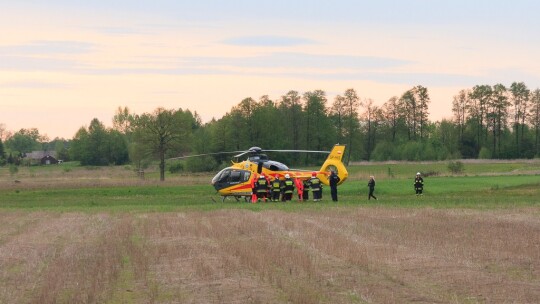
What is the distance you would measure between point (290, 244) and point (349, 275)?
482 centimetres

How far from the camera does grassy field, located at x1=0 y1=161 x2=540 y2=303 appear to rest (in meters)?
12.4

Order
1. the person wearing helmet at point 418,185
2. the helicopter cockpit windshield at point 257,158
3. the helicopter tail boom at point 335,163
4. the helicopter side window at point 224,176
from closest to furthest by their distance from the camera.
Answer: the helicopter tail boom at point 335,163 < the helicopter cockpit windshield at point 257,158 < the helicopter side window at point 224,176 < the person wearing helmet at point 418,185

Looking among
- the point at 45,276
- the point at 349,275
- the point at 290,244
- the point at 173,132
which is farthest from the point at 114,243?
the point at 173,132

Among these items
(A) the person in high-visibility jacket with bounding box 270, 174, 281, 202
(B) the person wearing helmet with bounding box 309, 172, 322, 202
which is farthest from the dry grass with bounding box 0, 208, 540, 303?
(A) the person in high-visibility jacket with bounding box 270, 174, 281, 202

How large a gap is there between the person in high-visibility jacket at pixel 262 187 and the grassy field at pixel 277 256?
10.3 meters

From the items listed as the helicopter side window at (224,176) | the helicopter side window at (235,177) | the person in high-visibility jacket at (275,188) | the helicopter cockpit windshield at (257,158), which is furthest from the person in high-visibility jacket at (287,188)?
the helicopter side window at (224,176)

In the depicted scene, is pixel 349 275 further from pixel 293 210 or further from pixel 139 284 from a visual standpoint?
pixel 293 210

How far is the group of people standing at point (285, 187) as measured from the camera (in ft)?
134

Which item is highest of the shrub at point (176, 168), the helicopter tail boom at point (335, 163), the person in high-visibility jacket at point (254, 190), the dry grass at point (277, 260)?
the helicopter tail boom at point (335, 163)

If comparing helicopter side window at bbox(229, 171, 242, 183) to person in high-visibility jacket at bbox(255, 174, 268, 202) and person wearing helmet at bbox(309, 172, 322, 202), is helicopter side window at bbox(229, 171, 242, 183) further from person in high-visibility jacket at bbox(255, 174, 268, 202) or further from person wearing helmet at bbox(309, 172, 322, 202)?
person wearing helmet at bbox(309, 172, 322, 202)

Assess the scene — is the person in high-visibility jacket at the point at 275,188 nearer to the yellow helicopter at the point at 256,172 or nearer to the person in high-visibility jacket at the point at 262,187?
the person in high-visibility jacket at the point at 262,187

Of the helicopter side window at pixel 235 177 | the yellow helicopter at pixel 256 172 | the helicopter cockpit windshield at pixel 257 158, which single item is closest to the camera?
the yellow helicopter at pixel 256 172

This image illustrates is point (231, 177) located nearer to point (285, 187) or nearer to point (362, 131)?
point (285, 187)

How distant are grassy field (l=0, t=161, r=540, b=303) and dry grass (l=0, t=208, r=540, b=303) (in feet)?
0.10
